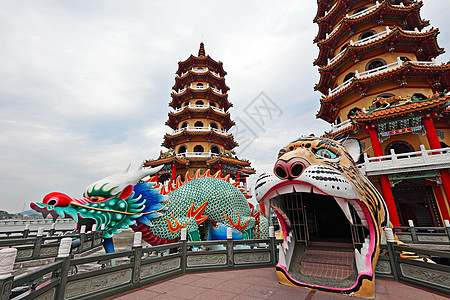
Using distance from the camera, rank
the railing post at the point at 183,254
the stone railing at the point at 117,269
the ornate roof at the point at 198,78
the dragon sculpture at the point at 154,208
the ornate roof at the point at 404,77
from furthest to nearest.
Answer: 1. the ornate roof at the point at 198,78
2. the ornate roof at the point at 404,77
3. the railing post at the point at 183,254
4. the dragon sculpture at the point at 154,208
5. the stone railing at the point at 117,269

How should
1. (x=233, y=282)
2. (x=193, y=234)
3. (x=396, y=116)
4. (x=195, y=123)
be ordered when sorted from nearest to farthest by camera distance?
(x=233, y=282) → (x=193, y=234) → (x=396, y=116) → (x=195, y=123)

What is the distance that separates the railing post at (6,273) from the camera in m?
1.88

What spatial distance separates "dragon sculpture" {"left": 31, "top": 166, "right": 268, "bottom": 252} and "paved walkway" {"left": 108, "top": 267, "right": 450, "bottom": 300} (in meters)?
1.69

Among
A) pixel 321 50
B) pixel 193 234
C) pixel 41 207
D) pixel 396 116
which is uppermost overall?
pixel 321 50

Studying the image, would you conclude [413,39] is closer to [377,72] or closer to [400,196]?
[377,72]

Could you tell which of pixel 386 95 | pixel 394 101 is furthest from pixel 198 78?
pixel 394 101

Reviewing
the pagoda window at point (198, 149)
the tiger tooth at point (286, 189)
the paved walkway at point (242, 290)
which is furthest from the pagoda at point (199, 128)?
the tiger tooth at point (286, 189)

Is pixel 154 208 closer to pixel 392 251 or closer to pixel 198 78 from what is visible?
pixel 392 251

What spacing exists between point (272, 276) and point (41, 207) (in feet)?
16.0

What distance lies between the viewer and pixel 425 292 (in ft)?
10.9

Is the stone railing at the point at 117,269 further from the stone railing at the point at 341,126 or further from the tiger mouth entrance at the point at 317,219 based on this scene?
the stone railing at the point at 341,126

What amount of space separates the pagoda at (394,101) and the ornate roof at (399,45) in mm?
47

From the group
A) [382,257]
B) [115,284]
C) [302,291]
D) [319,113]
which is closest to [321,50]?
[319,113]

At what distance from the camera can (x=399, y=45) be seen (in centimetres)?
1230
